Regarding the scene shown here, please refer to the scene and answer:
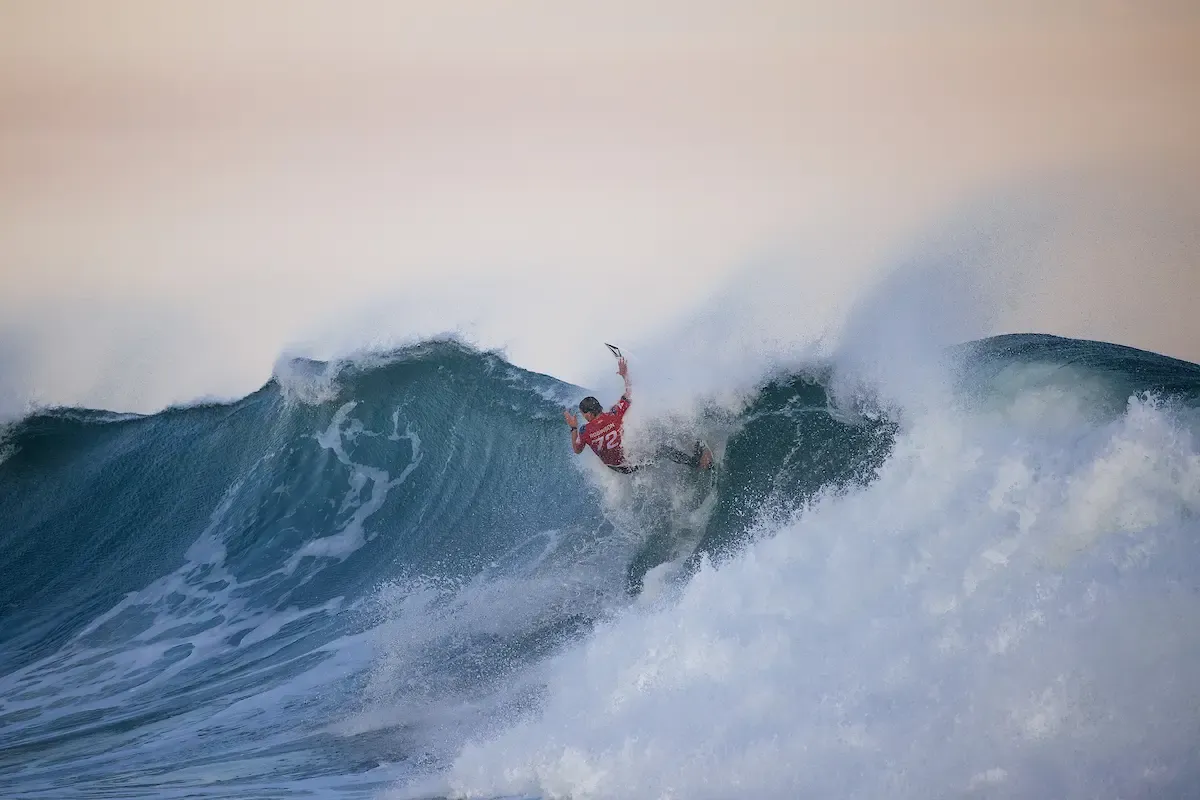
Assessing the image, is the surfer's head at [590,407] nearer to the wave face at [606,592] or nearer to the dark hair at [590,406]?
the dark hair at [590,406]

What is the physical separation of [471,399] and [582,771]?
4.52m

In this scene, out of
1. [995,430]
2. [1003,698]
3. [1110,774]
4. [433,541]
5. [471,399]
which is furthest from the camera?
[471,399]

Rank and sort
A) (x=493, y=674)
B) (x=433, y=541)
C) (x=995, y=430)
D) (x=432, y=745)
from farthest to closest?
(x=433, y=541), (x=493, y=674), (x=995, y=430), (x=432, y=745)

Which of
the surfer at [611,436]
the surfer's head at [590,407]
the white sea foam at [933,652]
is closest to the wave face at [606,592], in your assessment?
the white sea foam at [933,652]

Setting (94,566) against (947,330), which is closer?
(947,330)

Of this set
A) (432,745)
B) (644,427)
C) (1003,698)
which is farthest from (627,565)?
(1003,698)

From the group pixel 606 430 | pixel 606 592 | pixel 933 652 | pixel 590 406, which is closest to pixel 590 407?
pixel 590 406

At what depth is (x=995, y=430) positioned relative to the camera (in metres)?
4.89

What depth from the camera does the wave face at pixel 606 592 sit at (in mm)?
3625

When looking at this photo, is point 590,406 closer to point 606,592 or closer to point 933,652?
point 606,592

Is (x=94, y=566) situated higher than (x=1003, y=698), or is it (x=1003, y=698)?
(x=94, y=566)

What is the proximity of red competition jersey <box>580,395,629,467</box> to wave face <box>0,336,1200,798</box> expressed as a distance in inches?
9.2

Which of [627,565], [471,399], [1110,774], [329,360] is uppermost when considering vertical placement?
[329,360]

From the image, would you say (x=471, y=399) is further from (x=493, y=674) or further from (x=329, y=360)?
(x=493, y=674)
